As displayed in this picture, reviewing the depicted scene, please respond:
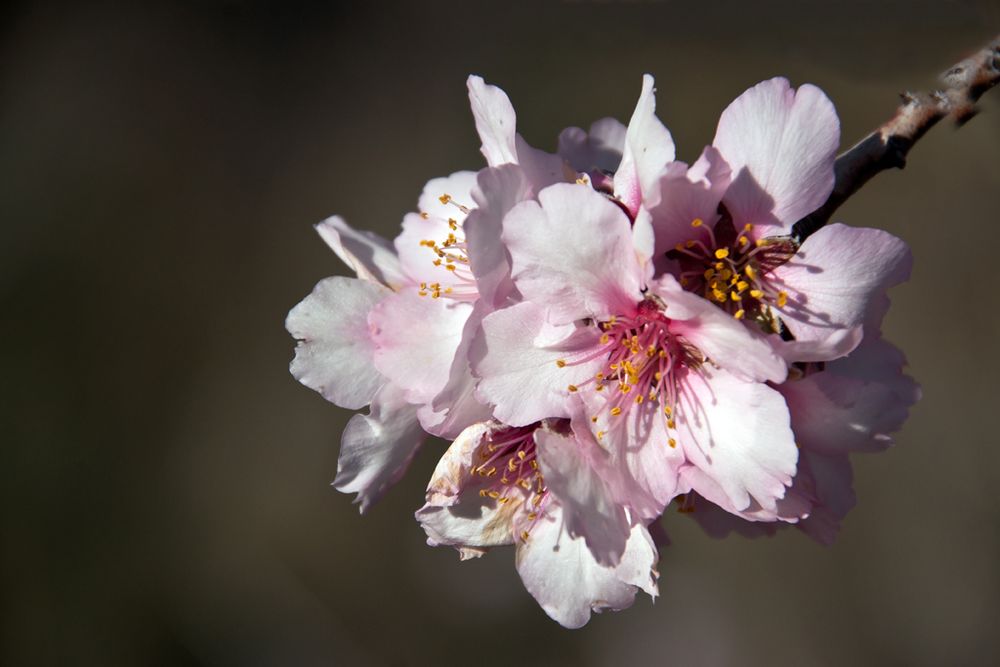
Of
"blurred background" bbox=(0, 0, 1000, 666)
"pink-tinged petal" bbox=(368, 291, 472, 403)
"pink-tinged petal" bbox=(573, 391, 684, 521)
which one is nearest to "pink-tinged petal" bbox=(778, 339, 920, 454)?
"pink-tinged petal" bbox=(573, 391, 684, 521)

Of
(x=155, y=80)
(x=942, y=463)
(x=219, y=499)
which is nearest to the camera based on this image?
(x=942, y=463)

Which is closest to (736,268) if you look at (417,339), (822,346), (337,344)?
(822,346)

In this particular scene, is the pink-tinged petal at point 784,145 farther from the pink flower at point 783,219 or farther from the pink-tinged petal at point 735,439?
the pink-tinged petal at point 735,439

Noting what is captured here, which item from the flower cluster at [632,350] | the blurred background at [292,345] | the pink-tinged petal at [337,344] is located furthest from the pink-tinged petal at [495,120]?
the blurred background at [292,345]

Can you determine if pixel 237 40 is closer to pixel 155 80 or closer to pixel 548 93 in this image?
pixel 155 80

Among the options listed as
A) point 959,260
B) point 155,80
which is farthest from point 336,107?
point 959,260

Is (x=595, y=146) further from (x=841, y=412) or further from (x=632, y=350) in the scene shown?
(x=841, y=412)

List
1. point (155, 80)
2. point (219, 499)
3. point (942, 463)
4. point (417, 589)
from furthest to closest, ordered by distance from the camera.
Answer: point (155, 80) → point (219, 499) → point (417, 589) → point (942, 463)
